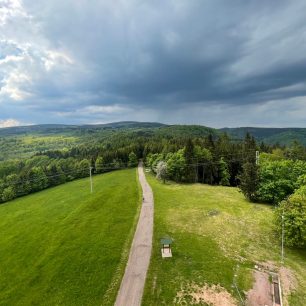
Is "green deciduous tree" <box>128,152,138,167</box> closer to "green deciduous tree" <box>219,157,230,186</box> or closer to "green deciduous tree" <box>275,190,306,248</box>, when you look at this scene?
"green deciduous tree" <box>219,157,230,186</box>

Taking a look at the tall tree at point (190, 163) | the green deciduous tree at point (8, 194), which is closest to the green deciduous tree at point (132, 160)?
the tall tree at point (190, 163)

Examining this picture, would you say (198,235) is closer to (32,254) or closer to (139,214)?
(139,214)

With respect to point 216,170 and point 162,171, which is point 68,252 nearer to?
point 162,171

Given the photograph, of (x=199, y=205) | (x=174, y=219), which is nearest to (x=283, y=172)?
(x=199, y=205)

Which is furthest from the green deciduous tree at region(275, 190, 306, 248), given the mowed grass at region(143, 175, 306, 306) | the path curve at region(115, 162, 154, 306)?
the path curve at region(115, 162, 154, 306)

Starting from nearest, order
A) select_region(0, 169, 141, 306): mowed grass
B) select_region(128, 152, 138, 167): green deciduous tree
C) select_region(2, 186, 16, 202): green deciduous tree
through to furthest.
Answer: select_region(0, 169, 141, 306): mowed grass, select_region(2, 186, 16, 202): green deciduous tree, select_region(128, 152, 138, 167): green deciduous tree

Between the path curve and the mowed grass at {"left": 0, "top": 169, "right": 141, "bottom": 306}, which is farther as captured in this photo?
the mowed grass at {"left": 0, "top": 169, "right": 141, "bottom": 306}

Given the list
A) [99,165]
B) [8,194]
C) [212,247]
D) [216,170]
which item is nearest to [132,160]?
[99,165]
